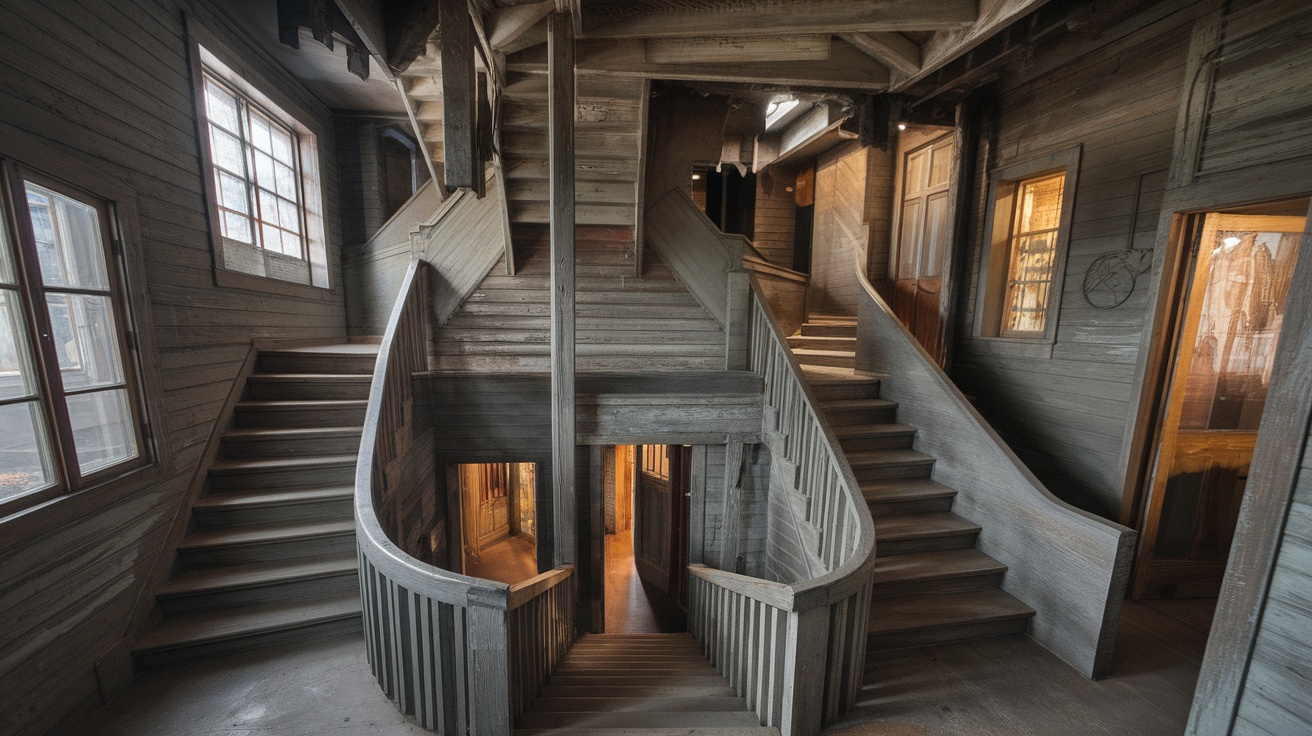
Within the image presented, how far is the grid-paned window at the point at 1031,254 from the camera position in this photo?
408cm

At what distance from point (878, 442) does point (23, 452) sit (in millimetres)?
5190

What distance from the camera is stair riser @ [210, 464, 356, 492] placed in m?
3.29

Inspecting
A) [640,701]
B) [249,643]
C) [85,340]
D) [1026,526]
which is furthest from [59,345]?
[1026,526]

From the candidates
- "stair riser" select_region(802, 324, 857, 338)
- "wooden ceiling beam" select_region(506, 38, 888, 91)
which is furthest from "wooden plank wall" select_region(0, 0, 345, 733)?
"stair riser" select_region(802, 324, 857, 338)

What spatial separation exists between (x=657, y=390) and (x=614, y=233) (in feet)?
5.83

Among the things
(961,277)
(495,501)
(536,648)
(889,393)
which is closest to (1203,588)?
(889,393)

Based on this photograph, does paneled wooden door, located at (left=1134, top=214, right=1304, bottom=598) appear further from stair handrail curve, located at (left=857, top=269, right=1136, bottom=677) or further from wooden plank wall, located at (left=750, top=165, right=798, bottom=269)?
wooden plank wall, located at (left=750, top=165, right=798, bottom=269)

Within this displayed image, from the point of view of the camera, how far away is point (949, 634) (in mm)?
2883

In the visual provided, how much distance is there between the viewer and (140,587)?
262cm

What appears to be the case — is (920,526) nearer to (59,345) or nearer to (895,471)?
(895,471)

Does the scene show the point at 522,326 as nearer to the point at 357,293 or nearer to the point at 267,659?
the point at 357,293

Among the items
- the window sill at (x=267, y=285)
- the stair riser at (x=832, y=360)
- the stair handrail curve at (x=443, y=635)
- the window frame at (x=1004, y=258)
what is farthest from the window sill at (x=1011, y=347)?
the window sill at (x=267, y=285)

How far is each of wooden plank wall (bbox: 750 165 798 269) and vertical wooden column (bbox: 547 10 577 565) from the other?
4905 millimetres

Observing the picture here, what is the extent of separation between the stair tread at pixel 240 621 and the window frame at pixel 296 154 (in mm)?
2396
